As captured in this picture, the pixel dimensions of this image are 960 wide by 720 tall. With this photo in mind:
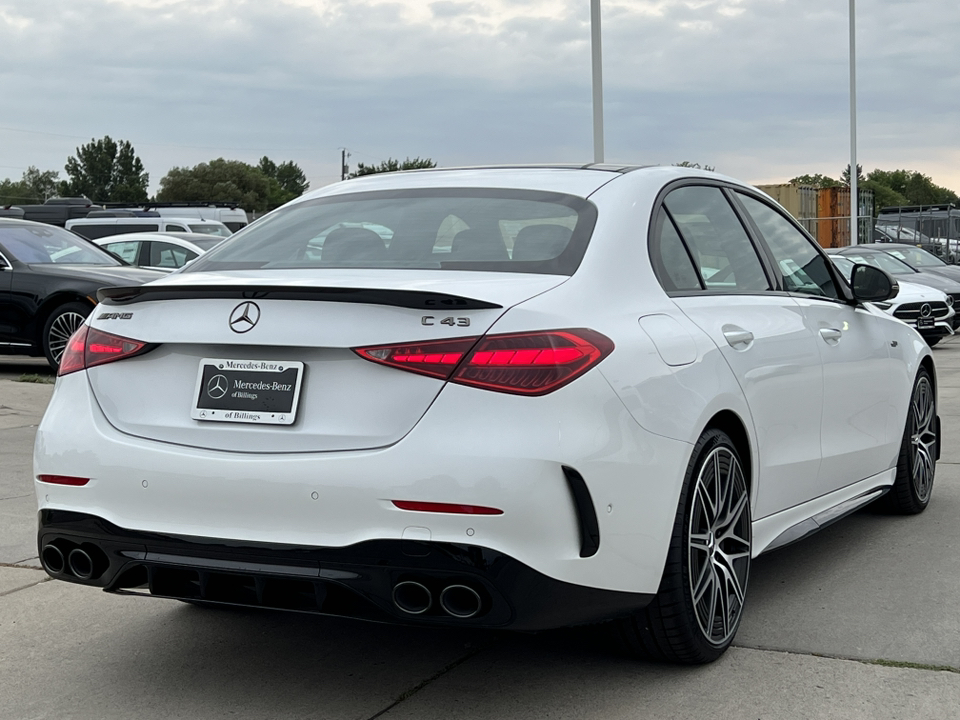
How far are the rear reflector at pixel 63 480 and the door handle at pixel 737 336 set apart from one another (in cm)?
212

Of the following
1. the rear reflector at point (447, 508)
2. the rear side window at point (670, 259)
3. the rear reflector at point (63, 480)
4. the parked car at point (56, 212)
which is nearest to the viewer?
the rear reflector at point (447, 508)

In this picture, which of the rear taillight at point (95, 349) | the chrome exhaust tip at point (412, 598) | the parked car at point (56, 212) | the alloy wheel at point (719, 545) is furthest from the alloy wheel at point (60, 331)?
the parked car at point (56, 212)

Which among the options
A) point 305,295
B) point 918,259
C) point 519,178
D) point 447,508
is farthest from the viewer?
point 918,259

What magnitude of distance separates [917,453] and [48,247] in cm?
1067

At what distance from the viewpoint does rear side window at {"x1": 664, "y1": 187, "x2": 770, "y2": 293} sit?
4.66 m

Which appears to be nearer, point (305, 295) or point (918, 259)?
point (305, 295)

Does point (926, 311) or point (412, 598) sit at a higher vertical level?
point (412, 598)

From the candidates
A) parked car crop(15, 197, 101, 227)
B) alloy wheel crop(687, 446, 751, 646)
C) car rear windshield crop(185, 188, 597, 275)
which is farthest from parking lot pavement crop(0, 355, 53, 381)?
parked car crop(15, 197, 101, 227)

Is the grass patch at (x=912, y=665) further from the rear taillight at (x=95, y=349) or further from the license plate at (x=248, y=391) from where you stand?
the rear taillight at (x=95, y=349)

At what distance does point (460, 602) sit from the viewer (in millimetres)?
3496

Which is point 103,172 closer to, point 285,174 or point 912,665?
point 285,174

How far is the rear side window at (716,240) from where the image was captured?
4.66 meters

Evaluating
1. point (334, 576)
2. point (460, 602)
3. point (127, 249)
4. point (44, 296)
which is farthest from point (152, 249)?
point (460, 602)

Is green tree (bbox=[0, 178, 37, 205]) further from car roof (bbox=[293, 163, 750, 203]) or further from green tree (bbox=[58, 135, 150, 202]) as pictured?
car roof (bbox=[293, 163, 750, 203])
